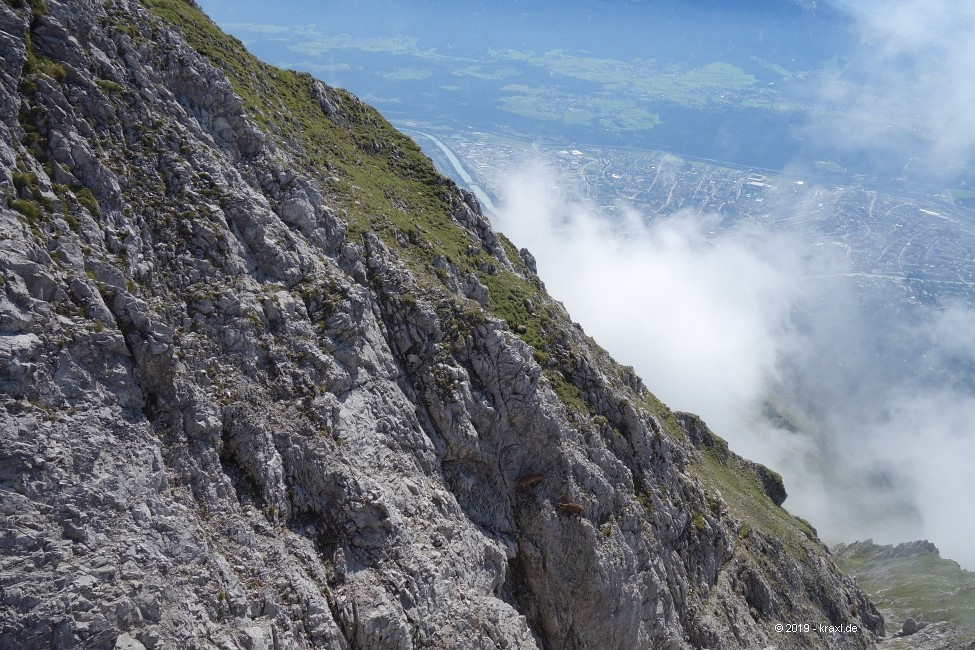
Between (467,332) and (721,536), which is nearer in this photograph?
(467,332)

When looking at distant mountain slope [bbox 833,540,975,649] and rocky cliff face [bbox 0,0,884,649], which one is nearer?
rocky cliff face [bbox 0,0,884,649]

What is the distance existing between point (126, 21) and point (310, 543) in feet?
97.9

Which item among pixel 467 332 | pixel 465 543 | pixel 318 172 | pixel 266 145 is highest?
pixel 318 172

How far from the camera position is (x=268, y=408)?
29.0 meters

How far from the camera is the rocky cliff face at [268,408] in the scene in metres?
21.2

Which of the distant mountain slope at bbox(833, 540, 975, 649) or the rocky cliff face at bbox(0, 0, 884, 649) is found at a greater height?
the distant mountain slope at bbox(833, 540, 975, 649)

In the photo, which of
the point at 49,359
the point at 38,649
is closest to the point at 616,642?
the point at 38,649

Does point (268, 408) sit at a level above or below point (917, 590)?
below

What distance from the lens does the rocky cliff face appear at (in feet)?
69.6

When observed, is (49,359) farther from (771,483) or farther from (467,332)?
(771,483)

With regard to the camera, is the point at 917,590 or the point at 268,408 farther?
the point at 917,590

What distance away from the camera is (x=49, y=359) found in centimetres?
2145

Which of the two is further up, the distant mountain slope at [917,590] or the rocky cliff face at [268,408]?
the distant mountain slope at [917,590]

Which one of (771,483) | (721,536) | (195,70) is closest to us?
(195,70)
